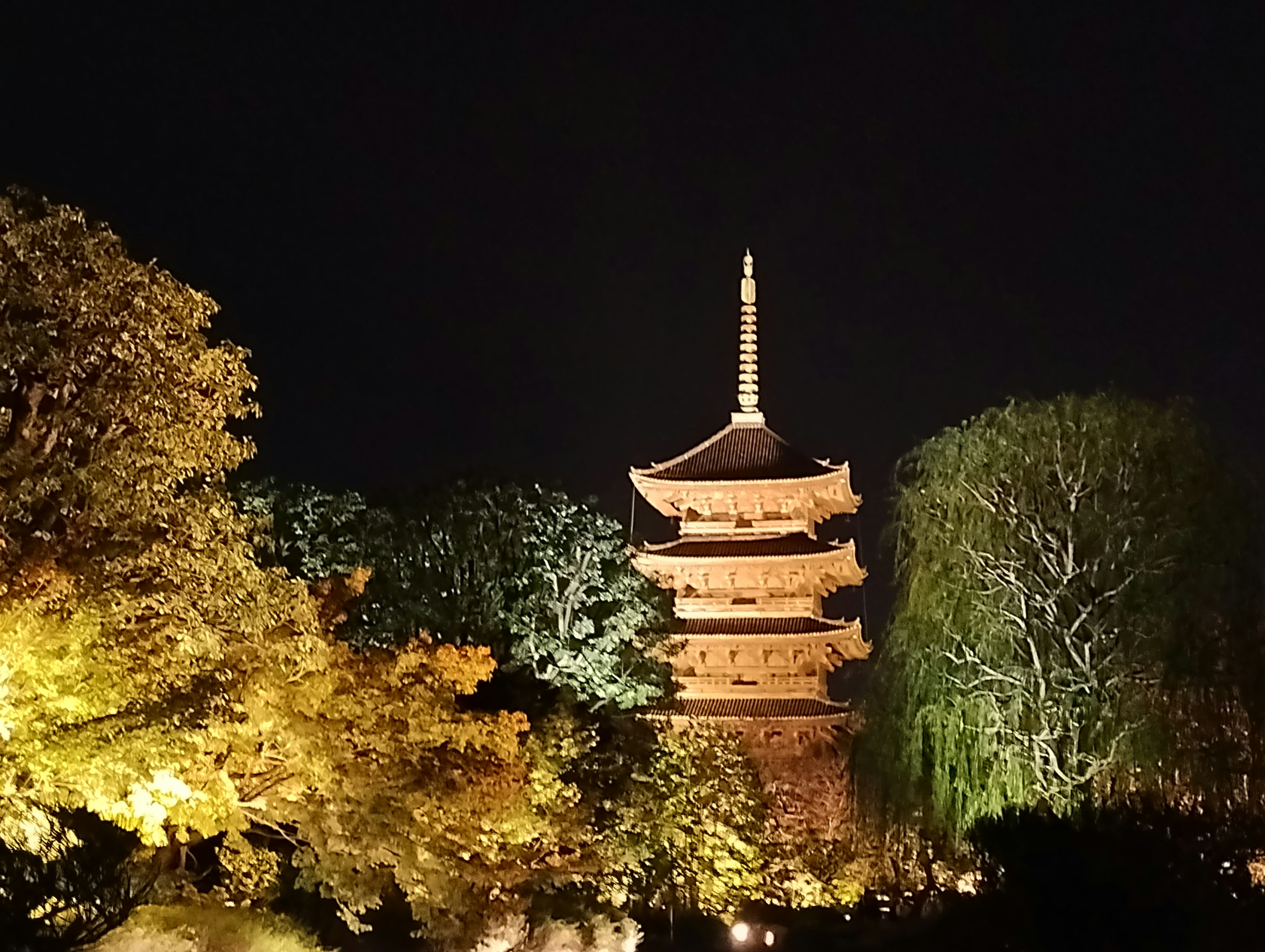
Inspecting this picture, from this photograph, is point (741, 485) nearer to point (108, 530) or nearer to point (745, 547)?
point (745, 547)

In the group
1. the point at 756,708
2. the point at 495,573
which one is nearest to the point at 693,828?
the point at 495,573

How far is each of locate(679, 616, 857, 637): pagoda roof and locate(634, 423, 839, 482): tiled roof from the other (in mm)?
2780

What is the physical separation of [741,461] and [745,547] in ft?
6.87

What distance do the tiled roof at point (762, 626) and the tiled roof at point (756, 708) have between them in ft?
4.07

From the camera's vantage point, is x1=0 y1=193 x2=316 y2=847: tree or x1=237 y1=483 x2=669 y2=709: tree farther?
x1=237 y1=483 x2=669 y2=709: tree

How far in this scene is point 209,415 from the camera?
10.9 m

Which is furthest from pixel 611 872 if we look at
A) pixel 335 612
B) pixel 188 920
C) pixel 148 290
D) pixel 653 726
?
pixel 148 290

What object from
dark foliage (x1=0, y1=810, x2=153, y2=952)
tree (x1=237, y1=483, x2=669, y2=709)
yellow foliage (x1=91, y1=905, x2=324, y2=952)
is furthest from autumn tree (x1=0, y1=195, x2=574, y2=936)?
tree (x1=237, y1=483, x2=669, y2=709)

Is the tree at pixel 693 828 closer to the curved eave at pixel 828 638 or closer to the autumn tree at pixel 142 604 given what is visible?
the curved eave at pixel 828 638

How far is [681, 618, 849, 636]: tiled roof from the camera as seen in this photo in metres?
24.7

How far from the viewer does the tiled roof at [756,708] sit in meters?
24.0

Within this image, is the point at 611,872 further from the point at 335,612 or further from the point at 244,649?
the point at 244,649

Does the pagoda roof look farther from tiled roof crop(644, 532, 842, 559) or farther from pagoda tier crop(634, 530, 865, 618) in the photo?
tiled roof crop(644, 532, 842, 559)

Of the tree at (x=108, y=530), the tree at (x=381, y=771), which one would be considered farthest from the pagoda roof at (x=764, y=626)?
the tree at (x=108, y=530)
